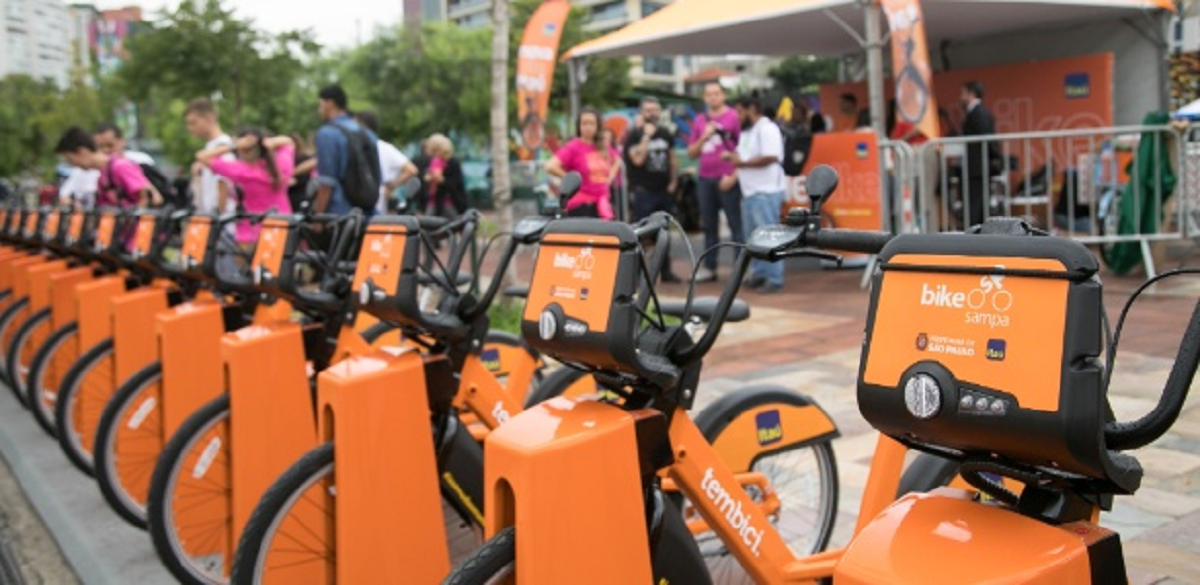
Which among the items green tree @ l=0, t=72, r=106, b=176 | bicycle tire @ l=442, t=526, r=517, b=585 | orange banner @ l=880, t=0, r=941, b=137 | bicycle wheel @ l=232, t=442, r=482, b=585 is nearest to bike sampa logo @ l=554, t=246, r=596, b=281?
bicycle tire @ l=442, t=526, r=517, b=585

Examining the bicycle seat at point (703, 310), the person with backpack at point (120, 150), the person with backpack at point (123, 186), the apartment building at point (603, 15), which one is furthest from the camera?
the apartment building at point (603, 15)

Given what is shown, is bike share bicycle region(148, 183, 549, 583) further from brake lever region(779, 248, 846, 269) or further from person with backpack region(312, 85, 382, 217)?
person with backpack region(312, 85, 382, 217)

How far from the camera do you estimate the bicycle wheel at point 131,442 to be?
14.4 ft

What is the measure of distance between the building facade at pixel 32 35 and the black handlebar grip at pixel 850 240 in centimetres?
1212

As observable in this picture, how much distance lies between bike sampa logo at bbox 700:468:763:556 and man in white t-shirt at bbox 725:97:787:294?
271 inches

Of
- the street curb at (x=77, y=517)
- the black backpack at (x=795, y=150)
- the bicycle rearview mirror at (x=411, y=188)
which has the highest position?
the black backpack at (x=795, y=150)

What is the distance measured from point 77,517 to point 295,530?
202 cm

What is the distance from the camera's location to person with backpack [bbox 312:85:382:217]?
6625 mm

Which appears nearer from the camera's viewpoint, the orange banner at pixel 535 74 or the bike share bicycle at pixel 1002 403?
the bike share bicycle at pixel 1002 403

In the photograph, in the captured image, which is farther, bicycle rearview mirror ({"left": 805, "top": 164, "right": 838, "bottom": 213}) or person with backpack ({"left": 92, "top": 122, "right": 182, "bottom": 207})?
person with backpack ({"left": 92, "top": 122, "right": 182, "bottom": 207})

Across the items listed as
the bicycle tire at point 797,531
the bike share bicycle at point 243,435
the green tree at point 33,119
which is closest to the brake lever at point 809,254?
the bicycle tire at point 797,531

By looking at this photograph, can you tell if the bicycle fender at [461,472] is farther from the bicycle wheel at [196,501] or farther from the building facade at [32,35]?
the building facade at [32,35]

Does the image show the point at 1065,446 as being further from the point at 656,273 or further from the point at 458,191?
the point at 458,191

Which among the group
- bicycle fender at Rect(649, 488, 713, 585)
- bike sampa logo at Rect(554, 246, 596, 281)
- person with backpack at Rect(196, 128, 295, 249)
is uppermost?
person with backpack at Rect(196, 128, 295, 249)
